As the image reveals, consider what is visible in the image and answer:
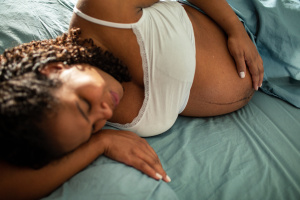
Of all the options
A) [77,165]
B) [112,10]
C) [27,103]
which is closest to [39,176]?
[77,165]

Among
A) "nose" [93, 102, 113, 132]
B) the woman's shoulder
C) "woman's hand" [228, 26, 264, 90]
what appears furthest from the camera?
"woman's hand" [228, 26, 264, 90]

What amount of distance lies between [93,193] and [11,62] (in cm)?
46

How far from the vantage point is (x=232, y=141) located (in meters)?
0.97

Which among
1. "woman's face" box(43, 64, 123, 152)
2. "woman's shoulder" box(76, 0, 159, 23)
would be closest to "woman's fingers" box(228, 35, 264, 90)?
"woman's shoulder" box(76, 0, 159, 23)

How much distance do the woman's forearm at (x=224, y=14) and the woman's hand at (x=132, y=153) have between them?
0.65 metres

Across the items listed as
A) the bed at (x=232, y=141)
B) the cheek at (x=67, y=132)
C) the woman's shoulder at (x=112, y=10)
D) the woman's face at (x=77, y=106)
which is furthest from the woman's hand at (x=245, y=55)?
the cheek at (x=67, y=132)

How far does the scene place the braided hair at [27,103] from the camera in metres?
0.58

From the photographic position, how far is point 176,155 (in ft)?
2.95

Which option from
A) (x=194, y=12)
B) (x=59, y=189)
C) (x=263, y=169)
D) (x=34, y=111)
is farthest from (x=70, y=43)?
(x=263, y=169)

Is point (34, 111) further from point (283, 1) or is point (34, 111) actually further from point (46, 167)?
point (283, 1)

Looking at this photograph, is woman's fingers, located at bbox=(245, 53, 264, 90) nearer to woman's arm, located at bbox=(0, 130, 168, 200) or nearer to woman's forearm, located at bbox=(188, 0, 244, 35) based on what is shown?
woman's forearm, located at bbox=(188, 0, 244, 35)

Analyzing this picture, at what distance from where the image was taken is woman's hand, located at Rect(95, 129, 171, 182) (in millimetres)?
768

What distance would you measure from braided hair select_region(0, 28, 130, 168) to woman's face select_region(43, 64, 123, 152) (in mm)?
21

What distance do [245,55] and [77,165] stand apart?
80 cm
